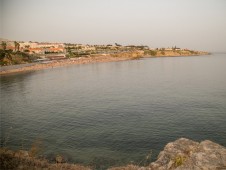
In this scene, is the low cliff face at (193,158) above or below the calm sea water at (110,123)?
above

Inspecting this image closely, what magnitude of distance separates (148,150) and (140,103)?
20.6 meters

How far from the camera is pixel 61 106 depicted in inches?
1708

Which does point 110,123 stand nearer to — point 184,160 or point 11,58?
point 184,160

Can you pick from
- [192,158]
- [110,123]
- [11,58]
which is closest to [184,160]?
[192,158]

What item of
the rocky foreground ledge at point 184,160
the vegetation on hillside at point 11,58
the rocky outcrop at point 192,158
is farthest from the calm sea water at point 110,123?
the vegetation on hillside at point 11,58

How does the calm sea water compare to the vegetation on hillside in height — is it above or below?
below

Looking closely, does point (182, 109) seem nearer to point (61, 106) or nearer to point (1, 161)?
point (61, 106)

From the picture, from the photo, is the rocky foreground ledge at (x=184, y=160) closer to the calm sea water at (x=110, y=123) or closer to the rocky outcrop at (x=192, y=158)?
the rocky outcrop at (x=192, y=158)

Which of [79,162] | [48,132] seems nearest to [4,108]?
[48,132]

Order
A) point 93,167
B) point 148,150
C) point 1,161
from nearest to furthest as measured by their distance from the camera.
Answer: point 1,161 < point 93,167 < point 148,150

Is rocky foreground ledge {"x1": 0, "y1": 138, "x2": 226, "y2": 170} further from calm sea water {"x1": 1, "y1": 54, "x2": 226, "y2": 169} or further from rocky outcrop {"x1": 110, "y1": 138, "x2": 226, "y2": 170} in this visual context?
→ calm sea water {"x1": 1, "y1": 54, "x2": 226, "y2": 169}

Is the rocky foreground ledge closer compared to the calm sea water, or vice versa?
the rocky foreground ledge

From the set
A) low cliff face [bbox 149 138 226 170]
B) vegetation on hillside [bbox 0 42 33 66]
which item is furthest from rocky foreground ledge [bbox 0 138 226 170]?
vegetation on hillside [bbox 0 42 33 66]

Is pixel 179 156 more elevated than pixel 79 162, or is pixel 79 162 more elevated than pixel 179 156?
pixel 179 156
